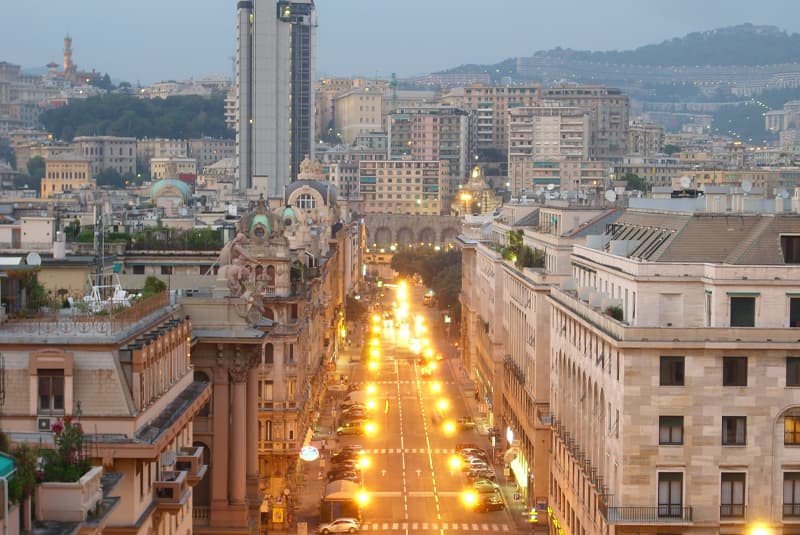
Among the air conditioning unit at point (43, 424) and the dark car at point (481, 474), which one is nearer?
the air conditioning unit at point (43, 424)

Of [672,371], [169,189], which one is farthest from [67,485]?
[169,189]

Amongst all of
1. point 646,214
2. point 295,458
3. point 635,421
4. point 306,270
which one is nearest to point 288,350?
point 295,458

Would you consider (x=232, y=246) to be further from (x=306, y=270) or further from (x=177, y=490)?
(x=306, y=270)

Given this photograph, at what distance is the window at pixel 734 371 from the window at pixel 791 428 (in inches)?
77.5

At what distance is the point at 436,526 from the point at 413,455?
2516 centimetres

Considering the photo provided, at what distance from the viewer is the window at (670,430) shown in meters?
56.7

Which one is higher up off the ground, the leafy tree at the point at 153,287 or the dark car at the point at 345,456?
the leafy tree at the point at 153,287

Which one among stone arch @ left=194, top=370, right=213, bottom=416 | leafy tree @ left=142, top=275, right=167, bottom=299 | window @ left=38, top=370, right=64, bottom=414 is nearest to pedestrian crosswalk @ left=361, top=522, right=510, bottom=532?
stone arch @ left=194, top=370, right=213, bottom=416

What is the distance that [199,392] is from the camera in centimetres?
5191

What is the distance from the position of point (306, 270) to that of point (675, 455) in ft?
202

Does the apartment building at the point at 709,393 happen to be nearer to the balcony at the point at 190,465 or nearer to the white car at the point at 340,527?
the balcony at the point at 190,465

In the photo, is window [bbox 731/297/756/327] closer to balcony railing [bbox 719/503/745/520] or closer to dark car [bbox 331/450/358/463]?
balcony railing [bbox 719/503/745/520]

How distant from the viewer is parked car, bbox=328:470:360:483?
98.6 meters

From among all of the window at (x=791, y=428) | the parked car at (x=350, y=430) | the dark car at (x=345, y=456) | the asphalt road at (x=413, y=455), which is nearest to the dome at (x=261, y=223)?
the asphalt road at (x=413, y=455)
